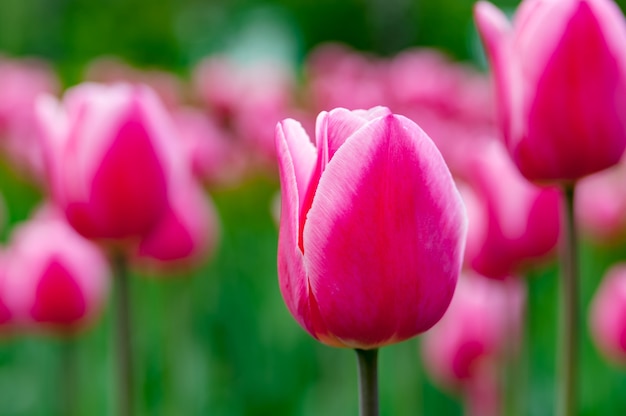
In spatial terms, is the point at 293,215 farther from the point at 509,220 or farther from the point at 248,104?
the point at 248,104

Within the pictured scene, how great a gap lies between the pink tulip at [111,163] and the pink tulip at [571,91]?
0.38m

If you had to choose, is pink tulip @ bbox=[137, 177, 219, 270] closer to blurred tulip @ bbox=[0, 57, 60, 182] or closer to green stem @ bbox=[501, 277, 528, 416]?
green stem @ bbox=[501, 277, 528, 416]

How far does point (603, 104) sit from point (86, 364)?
5.38ft

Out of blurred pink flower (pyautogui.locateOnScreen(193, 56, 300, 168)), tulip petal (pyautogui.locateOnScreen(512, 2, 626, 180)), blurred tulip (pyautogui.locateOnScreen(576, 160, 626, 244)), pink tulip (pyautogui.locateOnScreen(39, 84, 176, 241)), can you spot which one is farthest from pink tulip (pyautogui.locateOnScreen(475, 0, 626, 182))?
blurred pink flower (pyautogui.locateOnScreen(193, 56, 300, 168))

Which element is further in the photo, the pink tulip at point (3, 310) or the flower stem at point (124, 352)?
the pink tulip at point (3, 310)

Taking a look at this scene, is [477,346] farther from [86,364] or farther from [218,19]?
[218,19]

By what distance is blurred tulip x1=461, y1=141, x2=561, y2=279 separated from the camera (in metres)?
1.13

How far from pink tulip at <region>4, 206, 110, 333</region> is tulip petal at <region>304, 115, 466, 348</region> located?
2.33 ft

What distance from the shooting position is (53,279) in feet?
4.18

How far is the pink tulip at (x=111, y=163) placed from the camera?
3.19ft

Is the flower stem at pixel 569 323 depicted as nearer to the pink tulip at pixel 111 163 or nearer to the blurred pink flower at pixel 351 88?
the pink tulip at pixel 111 163

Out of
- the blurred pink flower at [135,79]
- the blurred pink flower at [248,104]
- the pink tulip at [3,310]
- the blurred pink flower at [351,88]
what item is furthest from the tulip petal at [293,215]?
the blurred pink flower at [135,79]

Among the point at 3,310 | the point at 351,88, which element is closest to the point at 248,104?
the point at 351,88

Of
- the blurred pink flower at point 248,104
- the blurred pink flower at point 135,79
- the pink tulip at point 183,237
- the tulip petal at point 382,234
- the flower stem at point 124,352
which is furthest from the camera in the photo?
the blurred pink flower at point 135,79
